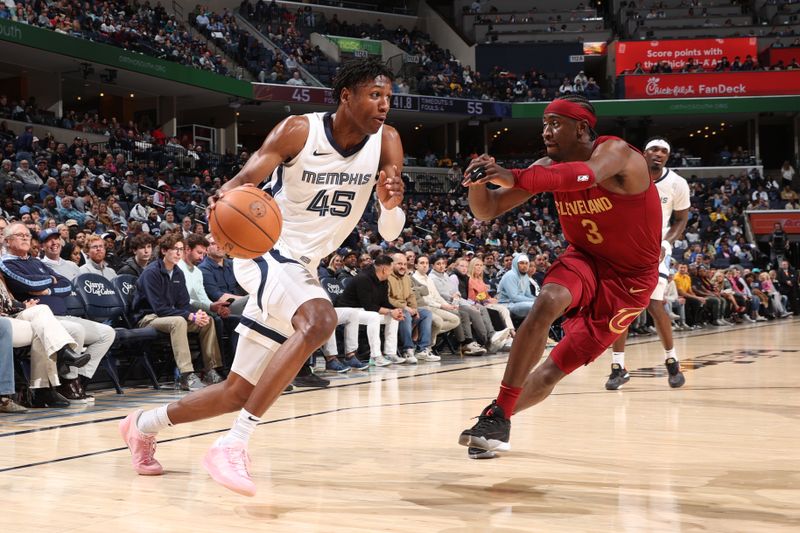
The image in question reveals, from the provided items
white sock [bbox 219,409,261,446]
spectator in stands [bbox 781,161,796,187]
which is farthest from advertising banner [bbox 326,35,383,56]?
white sock [bbox 219,409,261,446]

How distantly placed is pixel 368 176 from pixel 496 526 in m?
1.71

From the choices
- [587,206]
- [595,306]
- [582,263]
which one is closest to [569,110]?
[587,206]

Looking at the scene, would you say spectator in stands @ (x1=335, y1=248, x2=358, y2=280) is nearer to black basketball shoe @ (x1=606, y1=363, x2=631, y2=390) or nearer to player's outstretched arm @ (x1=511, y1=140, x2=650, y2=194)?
black basketball shoe @ (x1=606, y1=363, x2=631, y2=390)

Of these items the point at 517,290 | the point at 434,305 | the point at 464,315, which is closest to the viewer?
the point at 434,305

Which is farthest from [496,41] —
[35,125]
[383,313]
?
[383,313]

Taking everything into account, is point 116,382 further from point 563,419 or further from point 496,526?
point 496,526

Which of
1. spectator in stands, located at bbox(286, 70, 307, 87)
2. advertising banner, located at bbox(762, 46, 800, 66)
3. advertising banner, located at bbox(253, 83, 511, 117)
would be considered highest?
advertising banner, located at bbox(762, 46, 800, 66)

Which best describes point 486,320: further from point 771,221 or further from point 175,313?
point 771,221

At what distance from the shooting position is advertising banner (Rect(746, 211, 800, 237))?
3025 cm

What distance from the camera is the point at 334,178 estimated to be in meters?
3.90

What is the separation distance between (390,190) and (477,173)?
42cm

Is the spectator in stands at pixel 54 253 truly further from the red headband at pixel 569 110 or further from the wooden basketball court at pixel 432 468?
the red headband at pixel 569 110

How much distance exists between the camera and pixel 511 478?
12.4 feet

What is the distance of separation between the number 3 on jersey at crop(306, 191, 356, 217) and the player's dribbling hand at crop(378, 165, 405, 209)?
24 cm
